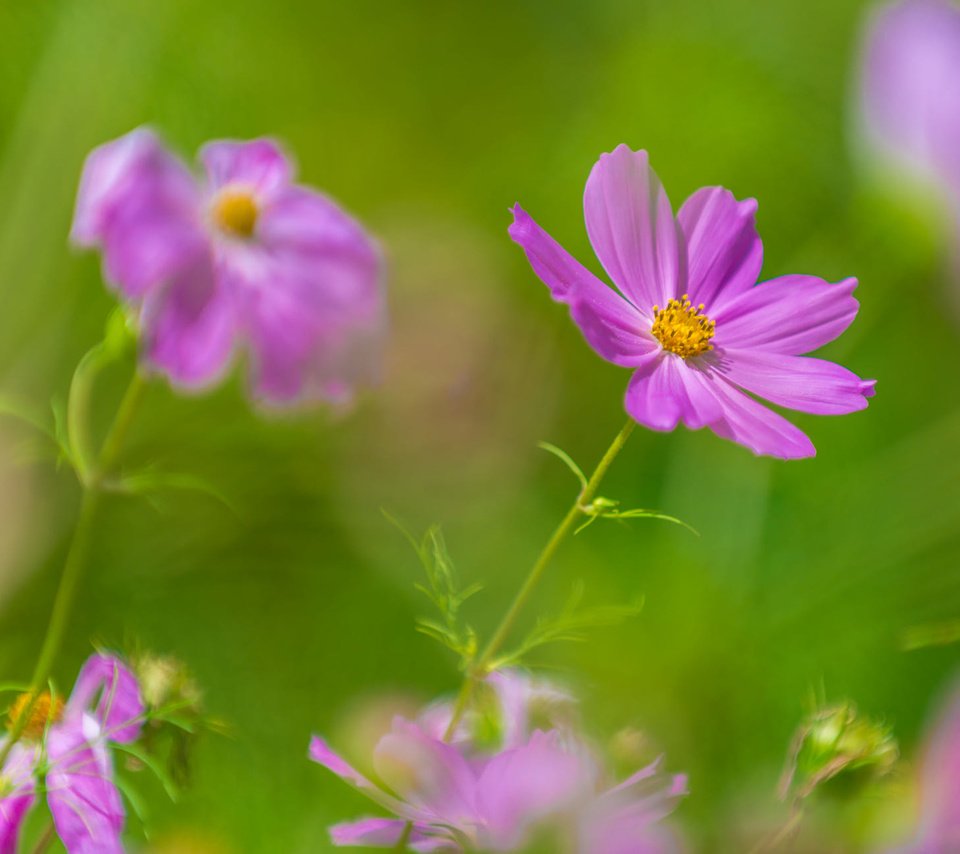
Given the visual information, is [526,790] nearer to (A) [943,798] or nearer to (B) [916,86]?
(A) [943,798]

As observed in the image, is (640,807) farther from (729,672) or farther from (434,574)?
(729,672)

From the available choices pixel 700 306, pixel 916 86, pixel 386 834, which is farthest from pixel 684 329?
pixel 916 86

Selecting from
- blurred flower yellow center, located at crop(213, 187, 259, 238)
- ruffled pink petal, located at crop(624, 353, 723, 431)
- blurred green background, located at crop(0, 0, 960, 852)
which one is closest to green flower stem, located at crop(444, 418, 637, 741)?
ruffled pink petal, located at crop(624, 353, 723, 431)

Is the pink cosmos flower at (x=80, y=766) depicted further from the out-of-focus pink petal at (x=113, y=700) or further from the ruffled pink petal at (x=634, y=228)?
the ruffled pink petal at (x=634, y=228)

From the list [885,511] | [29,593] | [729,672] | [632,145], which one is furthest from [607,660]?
[632,145]

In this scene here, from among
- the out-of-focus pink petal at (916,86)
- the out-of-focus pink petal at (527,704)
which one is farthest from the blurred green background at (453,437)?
the out-of-focus pink petal at (527,704)

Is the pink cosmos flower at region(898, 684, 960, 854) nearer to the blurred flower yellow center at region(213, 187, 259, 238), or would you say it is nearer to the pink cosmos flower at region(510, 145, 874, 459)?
the pink cosmos flower at region(510, 145, 874, 459)
